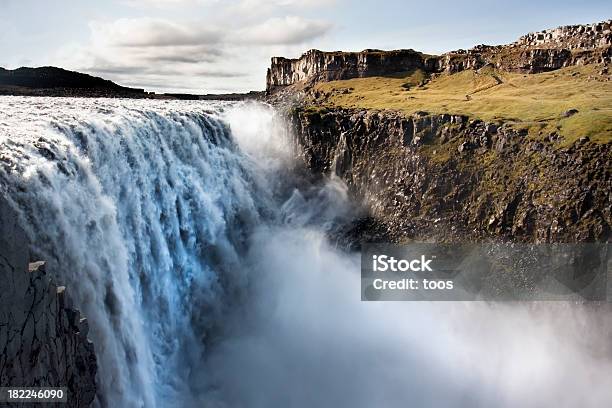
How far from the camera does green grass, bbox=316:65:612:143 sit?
59.8m

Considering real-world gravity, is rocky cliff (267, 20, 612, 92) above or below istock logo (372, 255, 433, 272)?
above

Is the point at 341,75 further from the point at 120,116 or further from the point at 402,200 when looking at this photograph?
the point at 120,116

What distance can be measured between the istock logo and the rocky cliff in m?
67.5

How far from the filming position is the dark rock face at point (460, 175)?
172ft

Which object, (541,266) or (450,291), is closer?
(541,266)

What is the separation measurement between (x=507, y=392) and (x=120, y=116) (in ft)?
137

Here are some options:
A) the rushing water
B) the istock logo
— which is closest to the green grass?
the istock logo

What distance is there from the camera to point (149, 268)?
4041cm

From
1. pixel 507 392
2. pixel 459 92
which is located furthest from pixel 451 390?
pixel 459 92
